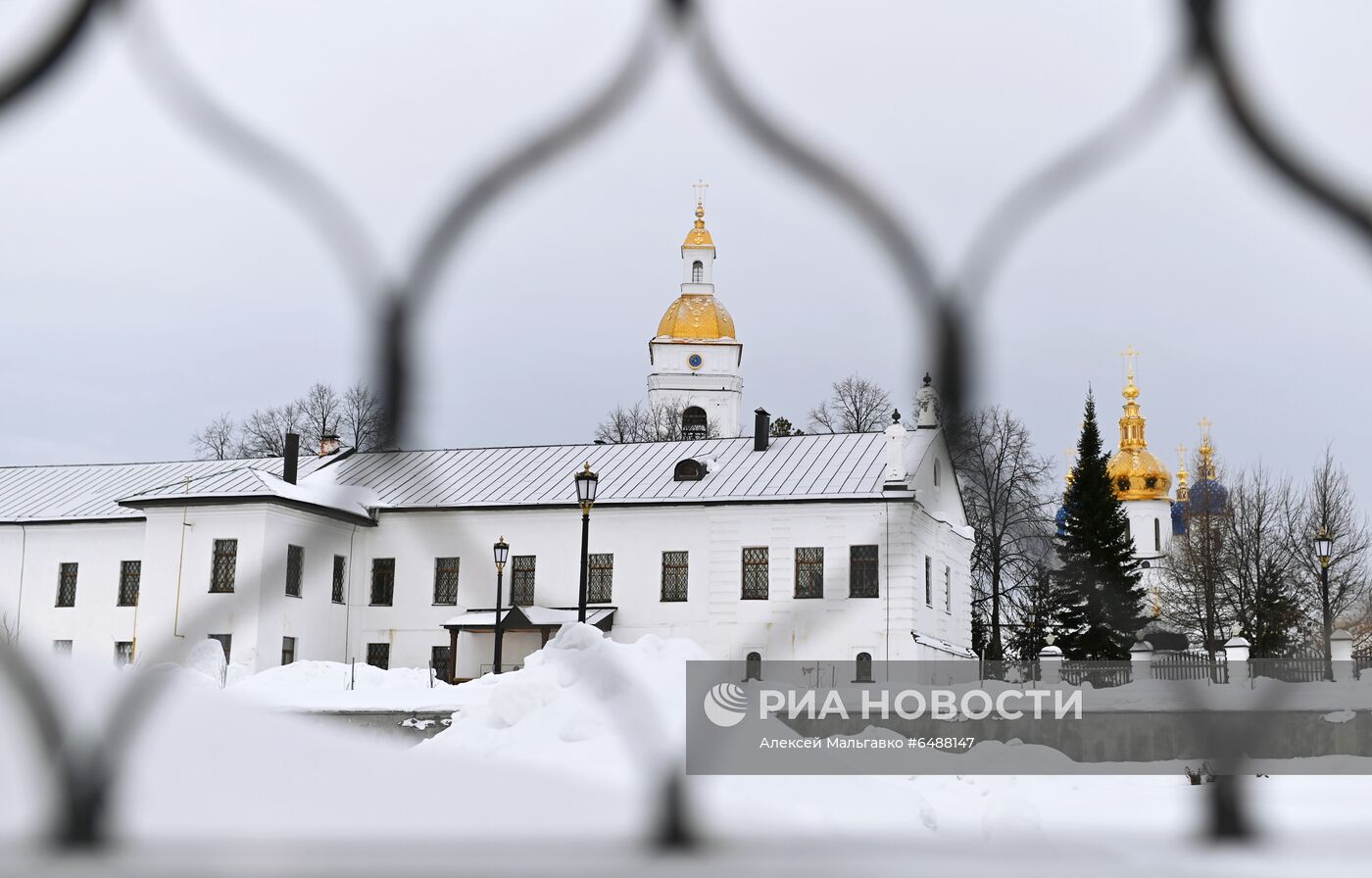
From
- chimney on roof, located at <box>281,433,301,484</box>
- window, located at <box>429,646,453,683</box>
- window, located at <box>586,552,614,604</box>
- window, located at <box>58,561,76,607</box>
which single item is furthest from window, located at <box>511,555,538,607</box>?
window, located at <box>58,561,76,607</box>

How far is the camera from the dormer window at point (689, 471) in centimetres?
3013

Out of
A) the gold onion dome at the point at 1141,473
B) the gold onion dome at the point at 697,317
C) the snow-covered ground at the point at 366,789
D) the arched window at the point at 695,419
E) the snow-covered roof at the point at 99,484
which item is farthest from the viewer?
the gold onion dome at the point at 1141,473

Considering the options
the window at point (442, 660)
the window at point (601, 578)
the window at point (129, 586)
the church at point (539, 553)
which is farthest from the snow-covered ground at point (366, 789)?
the window at point (129, 586)

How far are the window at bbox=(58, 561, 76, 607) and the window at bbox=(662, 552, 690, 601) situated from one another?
1406 centimetres

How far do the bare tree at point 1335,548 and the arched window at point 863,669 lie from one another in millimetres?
8460

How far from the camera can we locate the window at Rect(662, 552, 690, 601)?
29.3 meters

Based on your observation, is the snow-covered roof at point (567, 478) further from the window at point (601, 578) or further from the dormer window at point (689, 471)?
the window at point (601, 578)

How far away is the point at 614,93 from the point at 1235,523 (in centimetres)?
3023

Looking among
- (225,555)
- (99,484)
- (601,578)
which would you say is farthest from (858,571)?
(99,484)

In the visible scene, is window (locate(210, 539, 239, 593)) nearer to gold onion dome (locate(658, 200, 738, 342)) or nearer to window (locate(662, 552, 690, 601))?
window (locate(662, 552, 690, 601))

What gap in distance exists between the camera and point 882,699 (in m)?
18.1

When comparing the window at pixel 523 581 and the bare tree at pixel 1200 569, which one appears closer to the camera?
the bare tree at pixel 1200 569

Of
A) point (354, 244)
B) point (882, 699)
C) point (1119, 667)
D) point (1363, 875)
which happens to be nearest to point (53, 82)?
point (354, 244)

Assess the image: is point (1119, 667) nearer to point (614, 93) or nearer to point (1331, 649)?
point (1331, 649)
